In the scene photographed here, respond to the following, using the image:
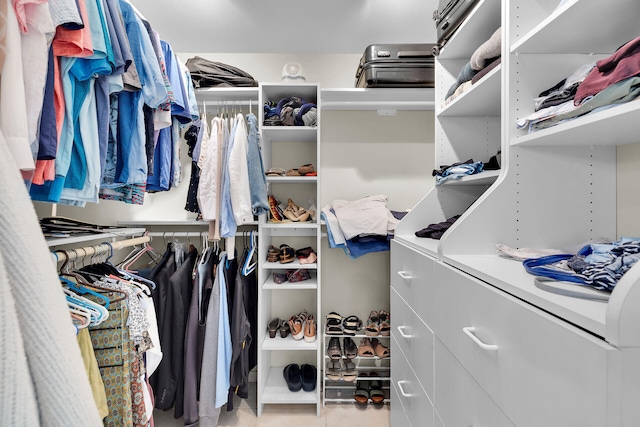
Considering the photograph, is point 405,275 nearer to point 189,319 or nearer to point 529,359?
point 529,359

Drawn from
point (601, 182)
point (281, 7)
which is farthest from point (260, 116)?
point (601, 182)

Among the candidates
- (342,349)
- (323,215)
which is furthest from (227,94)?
(342,349)

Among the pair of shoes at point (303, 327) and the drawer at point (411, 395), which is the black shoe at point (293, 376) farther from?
the drawer at point (411, 395)

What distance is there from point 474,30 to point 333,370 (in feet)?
6.68

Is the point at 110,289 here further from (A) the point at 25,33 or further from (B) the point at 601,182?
(B) the point at 601,182

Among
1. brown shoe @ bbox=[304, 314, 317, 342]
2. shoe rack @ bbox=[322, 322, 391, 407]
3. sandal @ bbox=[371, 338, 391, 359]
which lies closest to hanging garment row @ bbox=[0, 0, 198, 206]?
brown shoe @ bbox=[304, 314, 317, 342]

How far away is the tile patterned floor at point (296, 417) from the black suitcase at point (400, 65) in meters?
2.05

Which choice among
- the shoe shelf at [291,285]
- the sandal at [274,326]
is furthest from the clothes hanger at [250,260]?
the sandal at [274,326]

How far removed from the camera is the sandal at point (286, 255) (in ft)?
6.69

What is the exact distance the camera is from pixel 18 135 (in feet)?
2.20

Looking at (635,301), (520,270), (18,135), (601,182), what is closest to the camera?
(635,301)

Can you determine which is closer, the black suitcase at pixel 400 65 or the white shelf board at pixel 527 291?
the white shelf board at pixel 527 291

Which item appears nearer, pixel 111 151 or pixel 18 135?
pixel 18 135

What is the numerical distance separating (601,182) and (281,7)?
172 cm
